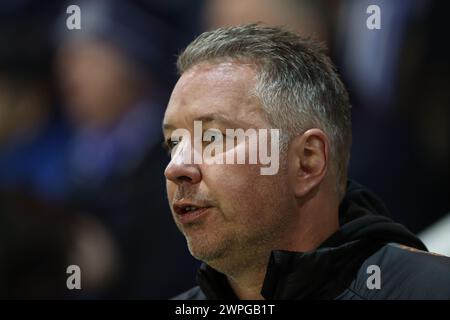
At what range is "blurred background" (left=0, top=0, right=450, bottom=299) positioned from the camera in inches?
92.7

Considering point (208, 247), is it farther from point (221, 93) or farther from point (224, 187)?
point (221, 93)

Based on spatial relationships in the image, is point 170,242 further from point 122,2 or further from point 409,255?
point 409,255

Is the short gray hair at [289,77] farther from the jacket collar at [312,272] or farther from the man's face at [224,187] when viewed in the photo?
the jacket collar at [312,272]

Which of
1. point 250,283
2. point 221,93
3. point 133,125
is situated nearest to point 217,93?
point 221,93

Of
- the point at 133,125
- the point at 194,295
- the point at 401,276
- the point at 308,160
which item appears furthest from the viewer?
the point at 133,125

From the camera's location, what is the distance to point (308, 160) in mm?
1585

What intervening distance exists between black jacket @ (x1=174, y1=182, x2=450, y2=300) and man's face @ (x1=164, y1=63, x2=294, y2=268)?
8 centimetres

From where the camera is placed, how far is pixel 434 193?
2.35 metres

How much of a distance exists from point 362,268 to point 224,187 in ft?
1.10

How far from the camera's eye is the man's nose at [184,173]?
58.6 inches

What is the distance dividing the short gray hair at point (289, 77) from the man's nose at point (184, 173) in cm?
20

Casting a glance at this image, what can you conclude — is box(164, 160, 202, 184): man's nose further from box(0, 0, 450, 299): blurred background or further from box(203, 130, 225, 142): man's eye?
box(0, 0, 450, 299): blurred background

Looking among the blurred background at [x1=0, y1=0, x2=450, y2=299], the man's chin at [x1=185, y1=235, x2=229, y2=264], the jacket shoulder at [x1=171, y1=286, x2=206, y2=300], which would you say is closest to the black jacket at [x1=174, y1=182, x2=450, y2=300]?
the man's chin at [x1=185, y1=235, x2=229, y2=264]
